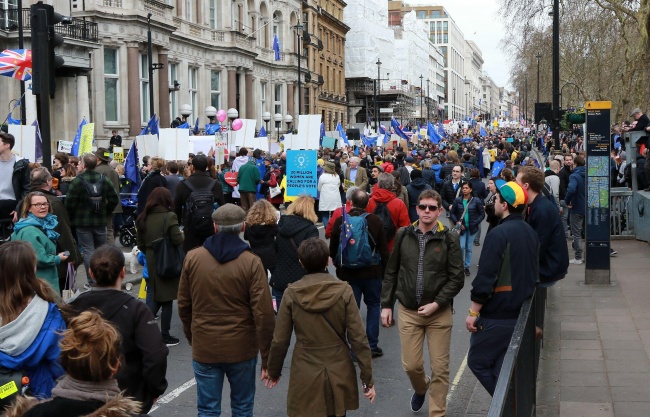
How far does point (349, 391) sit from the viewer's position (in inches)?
204

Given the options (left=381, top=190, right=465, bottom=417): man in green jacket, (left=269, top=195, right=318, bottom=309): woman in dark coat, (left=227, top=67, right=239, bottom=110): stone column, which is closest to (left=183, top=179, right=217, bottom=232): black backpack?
(left=269, top=195, right=318, bottom=309): woman in dark coat

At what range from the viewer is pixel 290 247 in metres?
8.05

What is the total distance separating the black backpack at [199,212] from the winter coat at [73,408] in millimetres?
6701

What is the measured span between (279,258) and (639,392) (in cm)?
353

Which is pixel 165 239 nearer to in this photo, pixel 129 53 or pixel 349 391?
pixel 349 391

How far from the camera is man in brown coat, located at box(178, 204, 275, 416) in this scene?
5523mm

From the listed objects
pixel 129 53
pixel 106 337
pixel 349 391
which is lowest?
pixel 349 391

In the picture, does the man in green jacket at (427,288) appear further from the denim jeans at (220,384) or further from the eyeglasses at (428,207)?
the denim jeans at (220,384)

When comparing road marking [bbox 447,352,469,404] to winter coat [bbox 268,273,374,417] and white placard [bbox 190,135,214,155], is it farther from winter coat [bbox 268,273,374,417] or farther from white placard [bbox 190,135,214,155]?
white placard [bbox 190,135,214,155]

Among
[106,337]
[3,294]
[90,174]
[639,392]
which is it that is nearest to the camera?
[106,337]

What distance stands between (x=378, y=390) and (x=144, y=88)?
30.1 metres

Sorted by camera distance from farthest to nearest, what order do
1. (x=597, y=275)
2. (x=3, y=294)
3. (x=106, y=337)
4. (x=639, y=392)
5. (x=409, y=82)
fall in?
(x=409, y=82), (x=597, y=275), (x=639, y=392), (x=3, y=294), (x=106, y=337)

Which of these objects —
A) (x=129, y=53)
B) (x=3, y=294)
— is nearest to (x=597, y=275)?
(x=3, y=294)

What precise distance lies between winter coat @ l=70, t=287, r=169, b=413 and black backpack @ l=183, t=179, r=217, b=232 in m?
5.19
